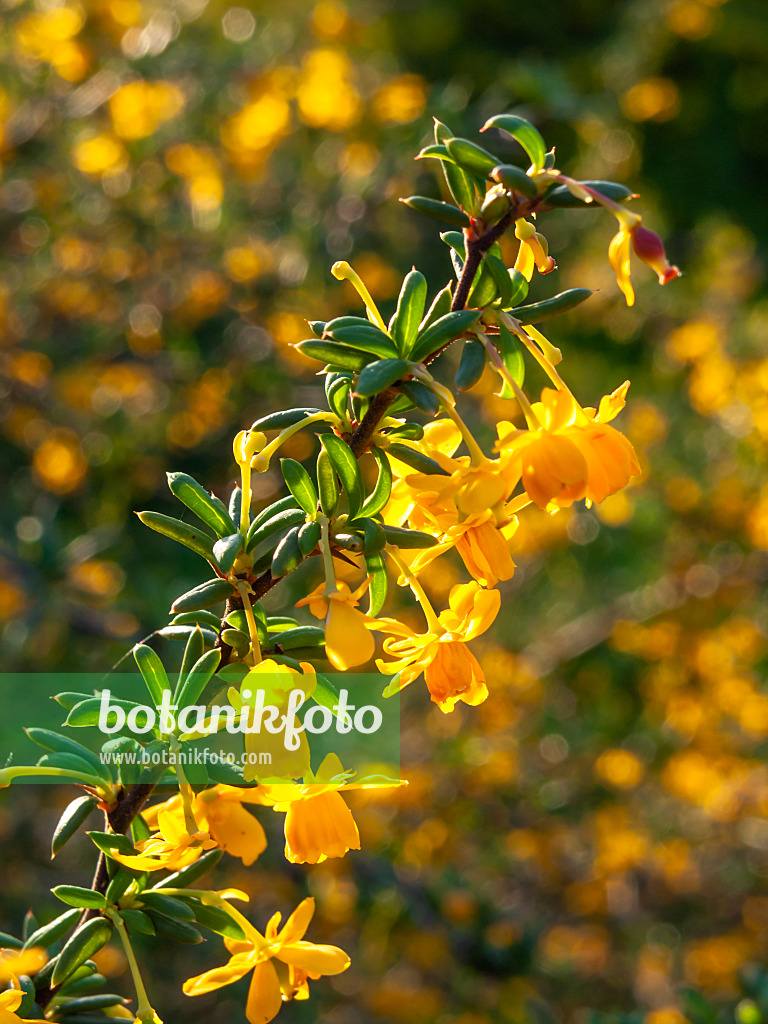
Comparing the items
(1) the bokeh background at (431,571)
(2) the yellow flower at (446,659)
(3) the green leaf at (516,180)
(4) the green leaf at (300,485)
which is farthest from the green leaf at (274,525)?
(1) the bokeh background at (431,571)

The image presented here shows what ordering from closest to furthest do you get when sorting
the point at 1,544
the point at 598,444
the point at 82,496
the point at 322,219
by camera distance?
the point at 598,444 → the point at 1,544 → the point at 82,496 → the point at 322,219

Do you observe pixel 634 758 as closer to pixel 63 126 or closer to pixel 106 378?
pixel 106 378

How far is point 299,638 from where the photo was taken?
0.79 m

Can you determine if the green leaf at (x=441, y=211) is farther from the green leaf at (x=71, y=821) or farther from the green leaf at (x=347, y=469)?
the green leaf at (x=71, y=821)

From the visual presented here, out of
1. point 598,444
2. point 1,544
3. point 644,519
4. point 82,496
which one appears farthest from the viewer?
point 644,519

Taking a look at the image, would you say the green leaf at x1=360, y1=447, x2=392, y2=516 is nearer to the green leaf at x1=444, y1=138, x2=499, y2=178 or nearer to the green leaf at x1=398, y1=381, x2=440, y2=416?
the green leaf at x1=398, y1=381, x2=440, y2=416

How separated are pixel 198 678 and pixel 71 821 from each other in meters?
0.22

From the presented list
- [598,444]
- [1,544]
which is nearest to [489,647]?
[1,544]

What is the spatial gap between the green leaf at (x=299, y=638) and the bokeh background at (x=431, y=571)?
1.68m

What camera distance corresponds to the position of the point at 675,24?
26.1 feet

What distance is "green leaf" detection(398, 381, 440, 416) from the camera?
0.72 m

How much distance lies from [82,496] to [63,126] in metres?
1.65

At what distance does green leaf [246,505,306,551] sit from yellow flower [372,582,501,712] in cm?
13

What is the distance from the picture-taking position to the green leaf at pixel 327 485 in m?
0.76
